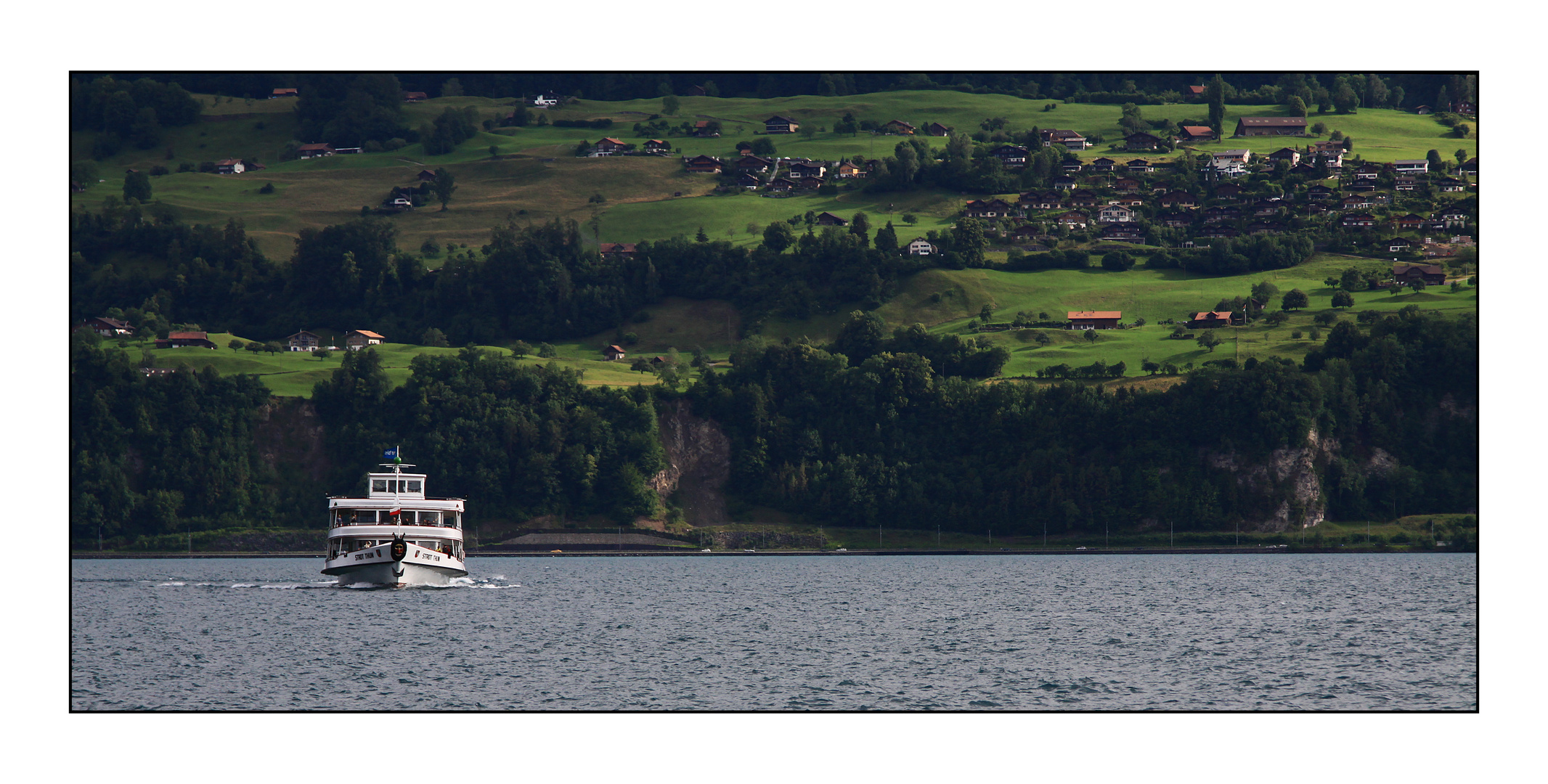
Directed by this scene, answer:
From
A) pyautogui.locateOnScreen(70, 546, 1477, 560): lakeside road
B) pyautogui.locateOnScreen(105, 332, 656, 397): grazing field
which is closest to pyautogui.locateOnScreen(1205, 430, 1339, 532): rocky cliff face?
pyautogui.locateOnScreen(70, 546, 1477, 560): lakeside road

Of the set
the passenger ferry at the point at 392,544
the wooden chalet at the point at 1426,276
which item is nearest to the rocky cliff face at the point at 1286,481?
the wooden chalet at the point at 1426,276

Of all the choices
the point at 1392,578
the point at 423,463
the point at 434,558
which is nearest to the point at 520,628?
the point at 434,558

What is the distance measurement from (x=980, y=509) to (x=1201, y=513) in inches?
908

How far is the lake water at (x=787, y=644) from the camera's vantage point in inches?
2117

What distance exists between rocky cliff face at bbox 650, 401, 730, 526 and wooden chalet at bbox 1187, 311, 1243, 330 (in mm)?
60925

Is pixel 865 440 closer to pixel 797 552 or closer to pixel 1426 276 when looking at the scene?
pixel 797 552

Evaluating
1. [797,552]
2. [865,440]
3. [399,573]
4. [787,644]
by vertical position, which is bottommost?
[797,552]

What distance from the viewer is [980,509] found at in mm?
165000

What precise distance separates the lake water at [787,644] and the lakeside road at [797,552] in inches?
1582

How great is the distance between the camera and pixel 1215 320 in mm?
189625

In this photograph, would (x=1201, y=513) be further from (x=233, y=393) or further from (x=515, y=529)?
(x=233, y=393)

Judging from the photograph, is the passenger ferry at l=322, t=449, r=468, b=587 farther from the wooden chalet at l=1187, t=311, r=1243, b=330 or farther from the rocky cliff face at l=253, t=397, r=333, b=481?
the wooden chalet at l=1187, t=311, r=1243, b=330

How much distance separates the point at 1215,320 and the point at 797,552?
212 ft

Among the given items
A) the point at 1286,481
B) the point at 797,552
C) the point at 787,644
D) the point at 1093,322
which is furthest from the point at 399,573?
the point at 1093,322
